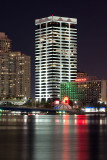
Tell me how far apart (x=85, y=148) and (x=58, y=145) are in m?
4.74

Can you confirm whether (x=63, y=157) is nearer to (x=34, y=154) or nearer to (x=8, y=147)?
(x=34, y=154)

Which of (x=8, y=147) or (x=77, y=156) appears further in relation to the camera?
(x=8, y=147)

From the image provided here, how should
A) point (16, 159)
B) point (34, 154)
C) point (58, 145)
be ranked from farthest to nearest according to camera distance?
1. point (58, 145)
2. point (34, 154)
3. point (16, 159)

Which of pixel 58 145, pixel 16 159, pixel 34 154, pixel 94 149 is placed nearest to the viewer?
pixel 16 159

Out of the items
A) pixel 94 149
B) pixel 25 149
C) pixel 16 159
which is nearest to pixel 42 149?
pixel 25 149

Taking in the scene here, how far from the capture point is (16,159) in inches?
1816

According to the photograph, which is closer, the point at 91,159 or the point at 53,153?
the point at 91,159

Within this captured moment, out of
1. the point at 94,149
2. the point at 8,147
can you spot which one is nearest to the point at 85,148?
the point at 94,149

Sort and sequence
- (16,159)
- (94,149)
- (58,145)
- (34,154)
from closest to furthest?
(16,159) → (34,154) → (94,149) → (58,145)

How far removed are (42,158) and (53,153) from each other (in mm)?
4604

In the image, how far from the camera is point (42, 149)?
55.5 metres

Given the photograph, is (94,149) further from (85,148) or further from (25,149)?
(25,149)

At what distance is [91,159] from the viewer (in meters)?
46.3

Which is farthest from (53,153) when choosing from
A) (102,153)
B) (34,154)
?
(102,153)
